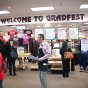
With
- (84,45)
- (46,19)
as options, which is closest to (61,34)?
(84,45)

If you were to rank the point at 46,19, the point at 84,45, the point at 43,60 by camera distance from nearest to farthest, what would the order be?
the point at 43,60 < the point at 84,45 < the point at 46,19

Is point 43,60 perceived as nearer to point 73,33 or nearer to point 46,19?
point 73,33

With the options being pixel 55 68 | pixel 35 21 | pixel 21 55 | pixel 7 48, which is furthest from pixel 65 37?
pixel 35 21

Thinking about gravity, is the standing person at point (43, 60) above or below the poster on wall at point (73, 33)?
below

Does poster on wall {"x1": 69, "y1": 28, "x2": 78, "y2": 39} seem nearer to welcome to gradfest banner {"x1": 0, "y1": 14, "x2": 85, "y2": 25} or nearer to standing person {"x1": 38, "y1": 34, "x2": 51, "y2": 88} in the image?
welcome to gradfest banner {"x1": 0, "y1": 14, "x2": 85, "y2": 25}

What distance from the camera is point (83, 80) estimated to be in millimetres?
7594

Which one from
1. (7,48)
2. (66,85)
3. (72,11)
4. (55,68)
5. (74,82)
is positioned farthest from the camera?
(72,11)

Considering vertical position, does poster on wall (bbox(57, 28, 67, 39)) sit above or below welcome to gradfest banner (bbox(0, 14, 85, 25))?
below

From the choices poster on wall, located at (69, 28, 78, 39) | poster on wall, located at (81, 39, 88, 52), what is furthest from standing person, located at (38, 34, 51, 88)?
poster on wall, located at (69, 28, 78, 39)

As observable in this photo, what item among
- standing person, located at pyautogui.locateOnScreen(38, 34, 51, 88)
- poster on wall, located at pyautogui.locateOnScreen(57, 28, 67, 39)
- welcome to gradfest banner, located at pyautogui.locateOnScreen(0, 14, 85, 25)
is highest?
welcome to gradfest banner, located at pyautogui.locateOnScreen(0, 14, 85, 25)

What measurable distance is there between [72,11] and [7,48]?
17.4 feet

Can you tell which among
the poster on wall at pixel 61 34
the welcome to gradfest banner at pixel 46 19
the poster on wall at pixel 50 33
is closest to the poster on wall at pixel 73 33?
the poster on wall at pixel 61 34

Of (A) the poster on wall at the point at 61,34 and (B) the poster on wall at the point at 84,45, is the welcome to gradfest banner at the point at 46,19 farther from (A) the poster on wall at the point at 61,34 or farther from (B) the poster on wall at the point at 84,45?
(B) the poster on wall at the point at 84,45

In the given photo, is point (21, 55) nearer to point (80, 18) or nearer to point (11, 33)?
point (11, 33)
